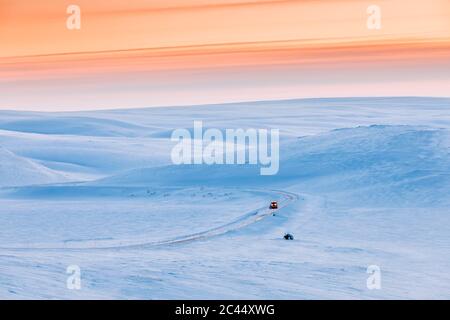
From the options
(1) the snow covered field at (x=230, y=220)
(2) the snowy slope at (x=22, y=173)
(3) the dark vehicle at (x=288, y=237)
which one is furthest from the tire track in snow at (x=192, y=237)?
(2) the snowy slope at (x=22, y=173)

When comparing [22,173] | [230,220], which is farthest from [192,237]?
[22,173]

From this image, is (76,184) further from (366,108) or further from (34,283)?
(366,108)

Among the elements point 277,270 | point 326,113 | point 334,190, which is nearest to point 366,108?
point 326,113

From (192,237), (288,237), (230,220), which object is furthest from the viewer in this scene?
(230,220)

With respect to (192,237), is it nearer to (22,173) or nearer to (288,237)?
(288,237)

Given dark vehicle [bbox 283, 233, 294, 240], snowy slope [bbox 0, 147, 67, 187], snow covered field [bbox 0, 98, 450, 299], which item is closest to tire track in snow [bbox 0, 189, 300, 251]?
snow covered field [bbox 0, 98, 450, 299]

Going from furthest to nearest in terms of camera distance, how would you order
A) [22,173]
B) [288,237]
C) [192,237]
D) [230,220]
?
1. [22,173]
2. [230,220]
3. [192,237]
4. [288,237]

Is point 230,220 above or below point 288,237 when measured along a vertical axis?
above

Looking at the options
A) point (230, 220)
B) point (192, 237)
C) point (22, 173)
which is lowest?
point (192, 237)
